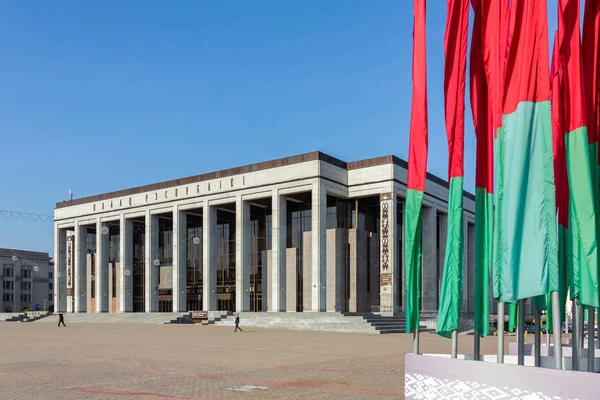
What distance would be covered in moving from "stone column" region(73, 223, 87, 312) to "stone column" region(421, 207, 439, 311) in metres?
41.1

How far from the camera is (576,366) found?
8.94 meters

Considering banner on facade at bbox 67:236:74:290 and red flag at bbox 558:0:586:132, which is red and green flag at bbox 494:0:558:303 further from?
banner on facade at bbox 67:236:74:290

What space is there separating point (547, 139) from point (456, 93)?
2.15 meters

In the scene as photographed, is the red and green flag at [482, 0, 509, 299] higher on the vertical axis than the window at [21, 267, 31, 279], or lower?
higher

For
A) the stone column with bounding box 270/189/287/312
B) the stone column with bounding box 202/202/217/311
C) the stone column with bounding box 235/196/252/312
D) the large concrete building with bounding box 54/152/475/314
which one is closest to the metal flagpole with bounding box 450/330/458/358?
the large concrete building with bounding box 54/152/475/314

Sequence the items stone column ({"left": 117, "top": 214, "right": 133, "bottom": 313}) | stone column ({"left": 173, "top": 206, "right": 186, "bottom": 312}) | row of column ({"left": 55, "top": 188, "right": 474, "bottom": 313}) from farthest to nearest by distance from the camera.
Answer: stone column ({"left": 117, "top": 214, "right": 133, "bottom": 313}) < stone column ({"left": 173, "top": 206, "right": 186, "bottom": 312}) < row of column ({"left": 55, "top": 188, "right": 474, "bottom": 313})

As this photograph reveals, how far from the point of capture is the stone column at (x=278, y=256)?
5653 cm

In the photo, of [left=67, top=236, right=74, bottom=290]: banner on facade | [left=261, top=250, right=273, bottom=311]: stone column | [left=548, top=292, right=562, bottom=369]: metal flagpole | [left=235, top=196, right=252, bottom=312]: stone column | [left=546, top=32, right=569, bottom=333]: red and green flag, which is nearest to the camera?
[left=548, top=292, right=562, bottom=369]: metal flagpole

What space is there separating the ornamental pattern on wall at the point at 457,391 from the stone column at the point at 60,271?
244 feet

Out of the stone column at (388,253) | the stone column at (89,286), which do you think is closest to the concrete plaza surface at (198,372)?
the stone column at (388,253)

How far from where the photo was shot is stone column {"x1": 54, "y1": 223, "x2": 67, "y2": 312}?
78062 millimetres

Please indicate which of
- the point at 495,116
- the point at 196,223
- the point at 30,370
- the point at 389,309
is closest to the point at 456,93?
the point at 495,116

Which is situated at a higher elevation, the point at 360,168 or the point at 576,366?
the point at 360,168

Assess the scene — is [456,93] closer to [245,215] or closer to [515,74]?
[515,74]
